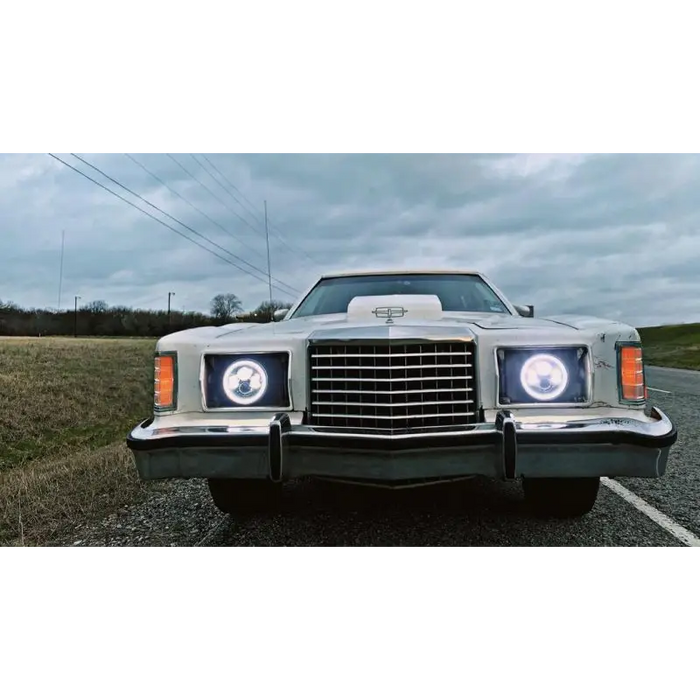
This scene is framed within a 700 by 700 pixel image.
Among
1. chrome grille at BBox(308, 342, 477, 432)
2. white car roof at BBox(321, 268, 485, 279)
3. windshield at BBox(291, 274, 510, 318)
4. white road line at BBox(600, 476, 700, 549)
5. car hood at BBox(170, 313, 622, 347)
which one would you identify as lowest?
Answer: white road line at BBox(600, 476, 700, 549)

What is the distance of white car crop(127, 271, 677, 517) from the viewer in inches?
74.2

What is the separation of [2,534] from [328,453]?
2.16 meters

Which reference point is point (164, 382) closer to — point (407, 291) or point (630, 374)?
point (407, 291)

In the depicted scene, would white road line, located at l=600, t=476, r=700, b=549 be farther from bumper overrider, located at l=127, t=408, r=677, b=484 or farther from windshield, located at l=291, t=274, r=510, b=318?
windshield, located at l=291, t=274, r=510, b=318

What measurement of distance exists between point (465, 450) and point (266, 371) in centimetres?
94

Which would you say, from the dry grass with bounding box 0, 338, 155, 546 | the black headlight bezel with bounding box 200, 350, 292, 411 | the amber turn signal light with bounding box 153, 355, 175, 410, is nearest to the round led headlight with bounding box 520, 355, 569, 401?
the black headlight bezel with bounding box 200, 350, 292, 411

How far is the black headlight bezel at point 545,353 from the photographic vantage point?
79.1 inches

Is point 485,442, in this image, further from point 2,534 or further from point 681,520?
point 2,534

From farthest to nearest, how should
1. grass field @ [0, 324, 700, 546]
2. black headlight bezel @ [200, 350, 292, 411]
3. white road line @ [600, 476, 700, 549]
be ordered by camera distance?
1. grass field @ [0, 324, 700, 546]
2. white road line @ [600, 476, 700, 549]
3. black headlight bezel @ [200, 350, 292, 411]

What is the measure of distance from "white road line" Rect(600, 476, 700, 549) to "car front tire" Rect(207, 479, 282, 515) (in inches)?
85.1

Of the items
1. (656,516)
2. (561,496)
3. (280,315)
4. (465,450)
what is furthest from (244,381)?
(656,516)
